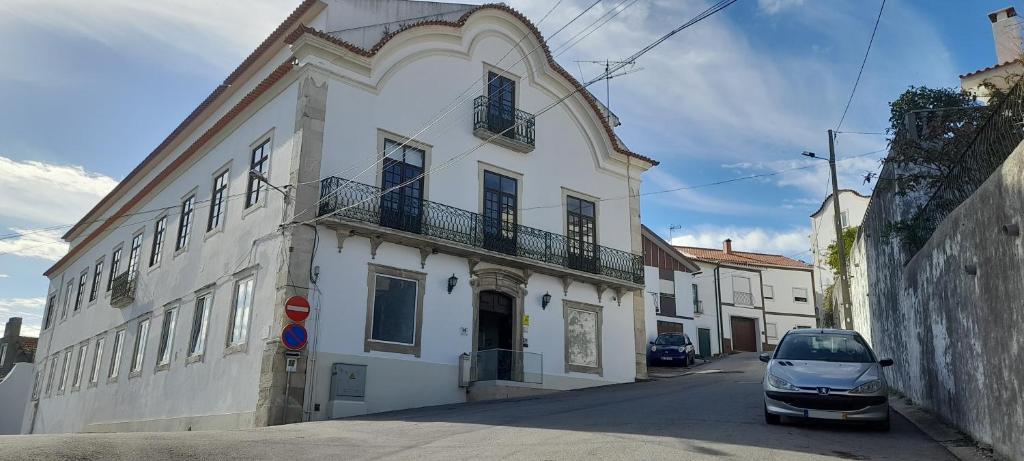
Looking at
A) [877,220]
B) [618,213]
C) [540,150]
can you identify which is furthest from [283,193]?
[877,220]

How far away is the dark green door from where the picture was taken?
41500mm

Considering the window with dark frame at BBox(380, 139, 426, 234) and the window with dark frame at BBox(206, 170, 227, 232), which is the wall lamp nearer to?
the window with dark frame at BBox(380, 139, 426, 234)

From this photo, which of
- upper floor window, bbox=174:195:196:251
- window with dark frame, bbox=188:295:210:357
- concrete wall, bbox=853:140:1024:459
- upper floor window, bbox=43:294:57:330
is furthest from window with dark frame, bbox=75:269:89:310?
concrete wall, bbox=853:140:1024:459

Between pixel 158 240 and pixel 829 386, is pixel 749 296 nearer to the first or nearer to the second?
pixel 158 240

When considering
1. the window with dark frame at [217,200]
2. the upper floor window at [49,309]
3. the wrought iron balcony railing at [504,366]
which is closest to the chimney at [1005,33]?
the wrought iron balcony railing at [504,366]

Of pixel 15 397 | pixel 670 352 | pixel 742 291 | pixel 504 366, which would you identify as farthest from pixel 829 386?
pixel 15 397

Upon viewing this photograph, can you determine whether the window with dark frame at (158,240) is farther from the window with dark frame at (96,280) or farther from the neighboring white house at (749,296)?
the neighboring white house at (749,296)

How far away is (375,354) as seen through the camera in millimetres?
17391

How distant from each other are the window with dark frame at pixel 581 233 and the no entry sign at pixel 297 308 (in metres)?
9.26

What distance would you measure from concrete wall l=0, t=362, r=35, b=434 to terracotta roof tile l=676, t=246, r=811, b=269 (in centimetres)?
3739

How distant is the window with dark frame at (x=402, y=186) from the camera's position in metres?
18.6

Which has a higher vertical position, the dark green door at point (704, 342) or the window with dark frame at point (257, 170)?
the window with dark frame at point (257, 170)

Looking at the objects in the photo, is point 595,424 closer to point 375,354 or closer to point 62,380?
point 375,354

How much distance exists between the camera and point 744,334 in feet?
151
